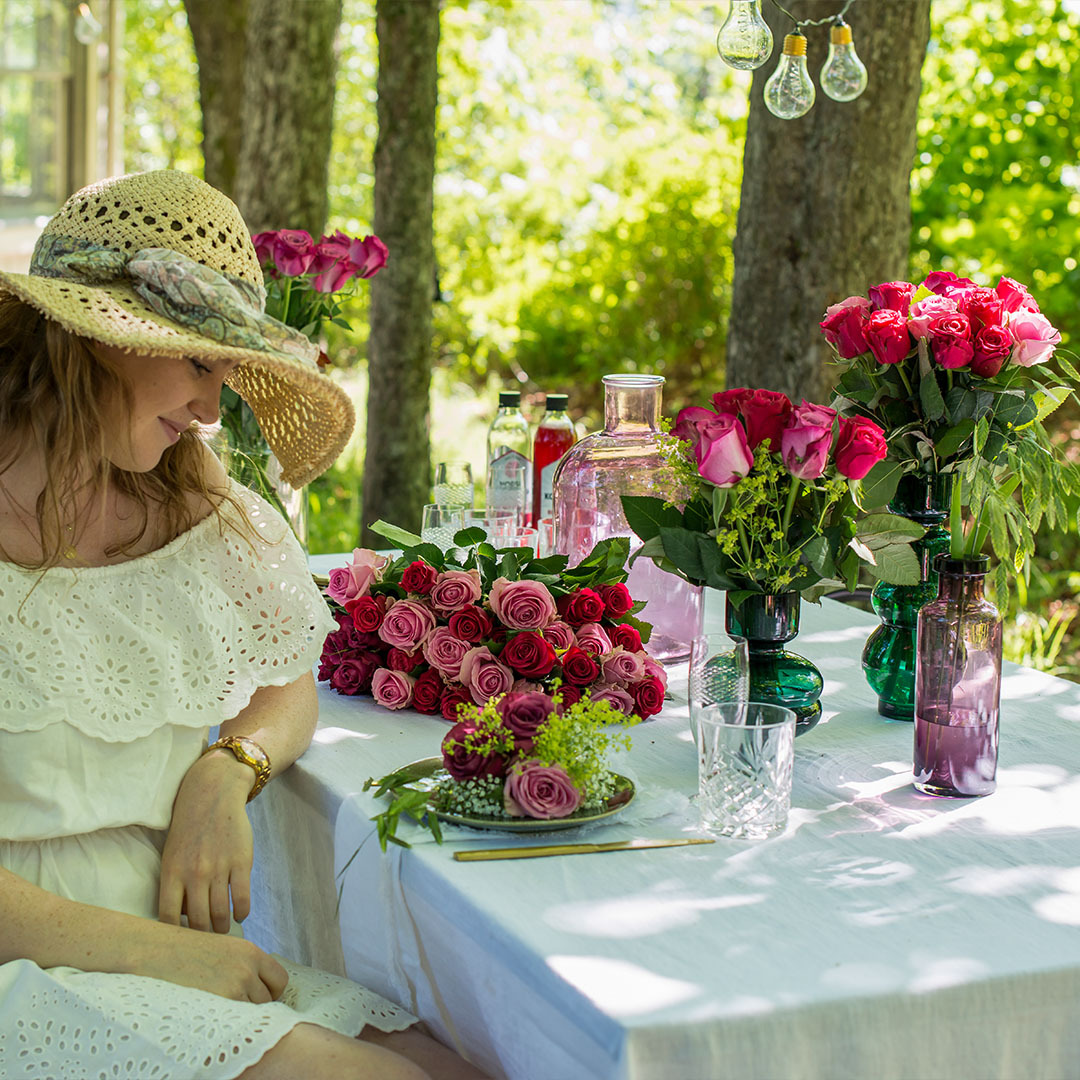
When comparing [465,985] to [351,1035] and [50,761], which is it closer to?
[351,1035]

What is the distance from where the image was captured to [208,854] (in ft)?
5.34

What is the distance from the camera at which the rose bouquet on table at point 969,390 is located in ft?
5.99

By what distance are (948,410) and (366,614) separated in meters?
0.92

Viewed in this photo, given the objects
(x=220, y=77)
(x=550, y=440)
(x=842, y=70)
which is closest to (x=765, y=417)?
(x=550, y=440)

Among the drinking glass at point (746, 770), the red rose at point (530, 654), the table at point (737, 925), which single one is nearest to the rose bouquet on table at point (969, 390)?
the table at point (737, 925)

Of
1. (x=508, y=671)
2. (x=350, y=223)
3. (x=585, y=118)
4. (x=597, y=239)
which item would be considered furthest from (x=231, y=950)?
(x=585, y=118)

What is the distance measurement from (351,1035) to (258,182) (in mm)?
4433

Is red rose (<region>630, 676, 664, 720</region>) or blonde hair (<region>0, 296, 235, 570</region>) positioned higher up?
blonde hair (<region>0, 296, 235, 570</region>)

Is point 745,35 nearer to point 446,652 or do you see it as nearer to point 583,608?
point 583,608

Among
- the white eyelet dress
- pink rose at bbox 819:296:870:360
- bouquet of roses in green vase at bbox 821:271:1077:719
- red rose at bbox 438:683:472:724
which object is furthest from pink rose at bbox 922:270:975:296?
the white eyelet dress

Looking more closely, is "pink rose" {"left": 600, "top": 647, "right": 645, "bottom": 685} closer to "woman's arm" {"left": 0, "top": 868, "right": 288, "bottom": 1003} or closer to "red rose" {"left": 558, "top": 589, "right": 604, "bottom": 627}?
"red rose" {"left": 558, "top": 589, "right": 604, "bottom": 627}

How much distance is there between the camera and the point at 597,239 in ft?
33.0

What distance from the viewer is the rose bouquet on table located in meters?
1.83

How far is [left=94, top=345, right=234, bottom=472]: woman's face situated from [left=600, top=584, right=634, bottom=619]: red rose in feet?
2.12
